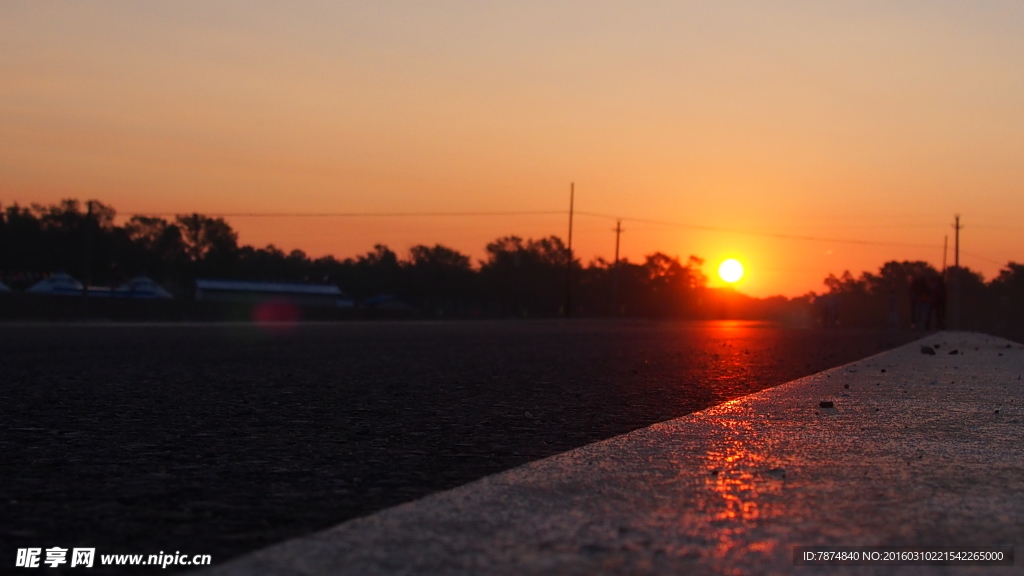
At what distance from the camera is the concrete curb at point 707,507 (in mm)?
3445

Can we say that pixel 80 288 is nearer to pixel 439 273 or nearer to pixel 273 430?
pixel 439 273

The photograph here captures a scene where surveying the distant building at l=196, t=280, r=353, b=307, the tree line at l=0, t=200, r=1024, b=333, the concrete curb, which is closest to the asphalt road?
the concrete curb

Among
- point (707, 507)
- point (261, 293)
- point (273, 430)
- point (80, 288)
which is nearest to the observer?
point (707, 507)

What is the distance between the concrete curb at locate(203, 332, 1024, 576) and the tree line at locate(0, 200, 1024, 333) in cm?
7265

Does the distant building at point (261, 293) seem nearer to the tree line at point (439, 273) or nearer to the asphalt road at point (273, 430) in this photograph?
the tree line at point (439, 273)

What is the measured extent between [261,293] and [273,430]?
107 metres

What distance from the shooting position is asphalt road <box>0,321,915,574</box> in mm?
4289

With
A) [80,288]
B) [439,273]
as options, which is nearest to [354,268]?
→ [439,273]

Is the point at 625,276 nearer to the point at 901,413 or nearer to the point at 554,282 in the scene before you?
the point at 554,282

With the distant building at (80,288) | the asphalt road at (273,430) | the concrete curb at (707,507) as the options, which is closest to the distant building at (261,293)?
the distant building at (80,288)

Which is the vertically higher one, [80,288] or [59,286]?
[59,286]

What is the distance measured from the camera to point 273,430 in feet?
23.3

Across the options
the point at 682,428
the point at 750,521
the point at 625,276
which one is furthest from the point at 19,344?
the point at 625,276

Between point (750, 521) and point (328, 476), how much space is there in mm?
2234
